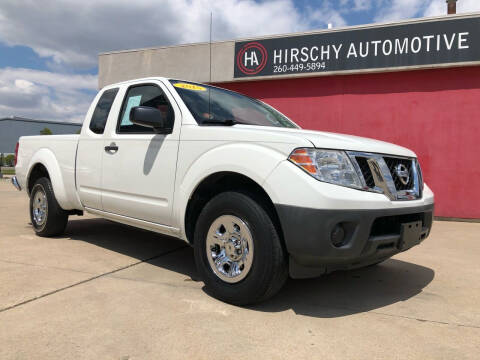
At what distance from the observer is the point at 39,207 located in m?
5.25

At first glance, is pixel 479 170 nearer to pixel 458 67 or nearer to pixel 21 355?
pixel 458 67

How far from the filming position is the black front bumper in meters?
2.54

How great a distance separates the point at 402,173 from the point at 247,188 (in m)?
1.21

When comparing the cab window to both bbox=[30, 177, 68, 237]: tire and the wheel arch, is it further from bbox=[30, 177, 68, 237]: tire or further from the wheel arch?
bbox=[30, 177, 68, 237]: tire

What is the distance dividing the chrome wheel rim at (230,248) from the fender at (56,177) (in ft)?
7.80

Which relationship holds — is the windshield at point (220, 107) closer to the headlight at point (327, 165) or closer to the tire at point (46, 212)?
the headlight at point (327, 165)

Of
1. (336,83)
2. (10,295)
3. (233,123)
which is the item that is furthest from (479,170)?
(10,295)

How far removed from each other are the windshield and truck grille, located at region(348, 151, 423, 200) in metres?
1.17

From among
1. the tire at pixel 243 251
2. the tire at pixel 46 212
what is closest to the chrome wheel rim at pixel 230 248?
the tire at pixel 243 251

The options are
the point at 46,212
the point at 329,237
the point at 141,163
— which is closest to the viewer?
the point at 329,237

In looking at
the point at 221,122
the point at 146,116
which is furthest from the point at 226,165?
the point at 146,116

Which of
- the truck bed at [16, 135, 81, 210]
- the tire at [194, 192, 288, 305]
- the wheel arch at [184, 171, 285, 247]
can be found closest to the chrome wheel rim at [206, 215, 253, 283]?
the tire at [194, 192, 288, 305]

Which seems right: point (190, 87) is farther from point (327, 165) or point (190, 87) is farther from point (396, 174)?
point (396, 174)

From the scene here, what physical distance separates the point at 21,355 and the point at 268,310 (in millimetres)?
1562
